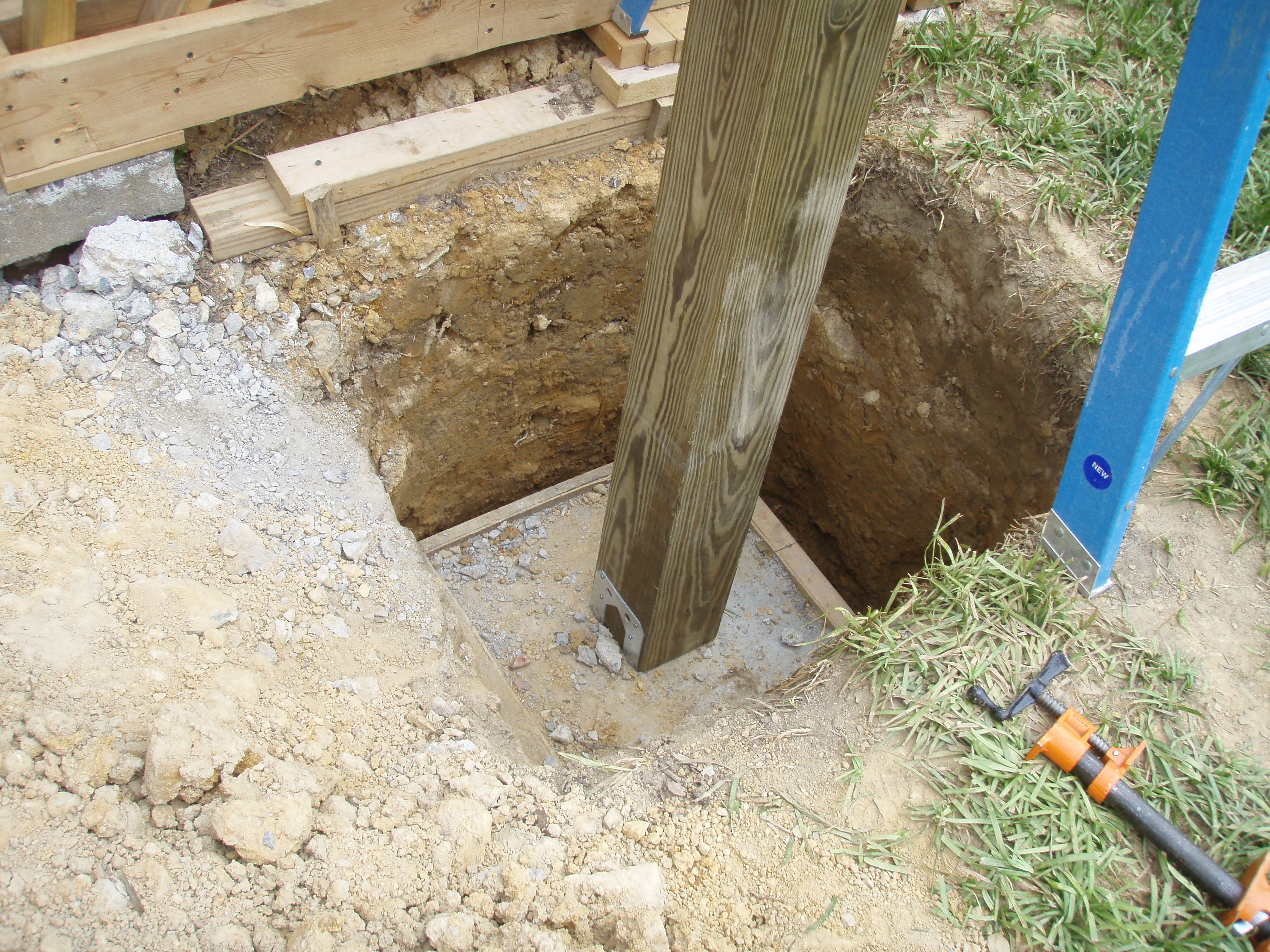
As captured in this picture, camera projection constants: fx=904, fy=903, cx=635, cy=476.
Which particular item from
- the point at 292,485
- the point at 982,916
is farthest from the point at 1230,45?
the point at 292,485

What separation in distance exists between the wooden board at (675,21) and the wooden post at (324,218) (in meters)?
1.26

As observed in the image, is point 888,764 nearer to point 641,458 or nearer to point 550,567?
point 641,458

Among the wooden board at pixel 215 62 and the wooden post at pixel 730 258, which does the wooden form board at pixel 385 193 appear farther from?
the wooden post at pixel 730 258

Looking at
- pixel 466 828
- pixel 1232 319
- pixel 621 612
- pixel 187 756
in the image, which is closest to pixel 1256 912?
pixel 1232 319

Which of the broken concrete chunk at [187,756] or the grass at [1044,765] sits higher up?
the grass at [1044,765]

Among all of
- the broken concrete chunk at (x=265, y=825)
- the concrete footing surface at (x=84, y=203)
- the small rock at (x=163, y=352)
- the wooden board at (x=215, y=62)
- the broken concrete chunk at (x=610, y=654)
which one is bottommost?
the broken concrete chunk at (x=610, y=654)

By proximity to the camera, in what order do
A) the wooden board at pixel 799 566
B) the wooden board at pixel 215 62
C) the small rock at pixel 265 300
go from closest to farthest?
1. the wooden board at pixel 215 62
2. the small rock at pixel 265 300
3. the wooden board at pixel 799 566

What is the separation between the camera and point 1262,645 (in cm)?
206

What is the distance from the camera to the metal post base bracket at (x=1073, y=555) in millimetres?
2062

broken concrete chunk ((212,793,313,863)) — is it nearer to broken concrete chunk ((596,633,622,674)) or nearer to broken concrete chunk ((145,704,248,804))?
broken concrete chunk ((145,704,248,804))

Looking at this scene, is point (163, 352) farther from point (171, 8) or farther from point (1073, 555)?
point (1073, 555)

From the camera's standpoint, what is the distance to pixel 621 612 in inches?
110

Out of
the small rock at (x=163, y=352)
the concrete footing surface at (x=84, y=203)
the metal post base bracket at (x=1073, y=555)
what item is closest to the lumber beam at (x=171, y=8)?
the concrete footing surface at (x=84, y=203)

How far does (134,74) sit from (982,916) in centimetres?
283
